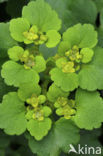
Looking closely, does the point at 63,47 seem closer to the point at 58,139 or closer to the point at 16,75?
the point at 16,75

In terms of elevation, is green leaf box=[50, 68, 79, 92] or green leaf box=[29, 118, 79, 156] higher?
green leaf box=[50, 68, 79, 92]

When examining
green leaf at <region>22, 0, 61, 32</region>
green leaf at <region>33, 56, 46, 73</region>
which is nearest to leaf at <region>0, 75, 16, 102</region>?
green leaf at <region>33, 56, 46, 73</region>

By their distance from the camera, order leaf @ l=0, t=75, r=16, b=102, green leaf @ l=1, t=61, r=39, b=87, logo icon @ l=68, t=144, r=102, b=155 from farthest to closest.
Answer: logo icon @ l=68, t=144, r=102, b=155, leaf @ l=0, t=75, r=16, b=102, green leaf @ l=1, t=61, r=39, b=87

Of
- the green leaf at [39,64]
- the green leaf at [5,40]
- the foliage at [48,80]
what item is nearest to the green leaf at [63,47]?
the foliage at [48,80]

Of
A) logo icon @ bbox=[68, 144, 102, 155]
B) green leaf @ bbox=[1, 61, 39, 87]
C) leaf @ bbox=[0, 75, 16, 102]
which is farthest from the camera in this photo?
logo icon @ bbox=[68, 144, 102, 155]

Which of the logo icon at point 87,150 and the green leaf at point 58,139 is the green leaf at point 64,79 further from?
the logo icon at point 87,150

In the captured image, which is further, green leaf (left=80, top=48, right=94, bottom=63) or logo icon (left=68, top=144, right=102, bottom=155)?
logo icon (left=68, top=144, right=102, bottom=155)

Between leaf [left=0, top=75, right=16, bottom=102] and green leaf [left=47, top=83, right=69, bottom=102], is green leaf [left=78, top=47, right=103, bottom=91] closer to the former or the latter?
green leaf [left=47, top=83, right=69, bottom=102]

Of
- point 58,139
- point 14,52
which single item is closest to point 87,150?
point 58,139
